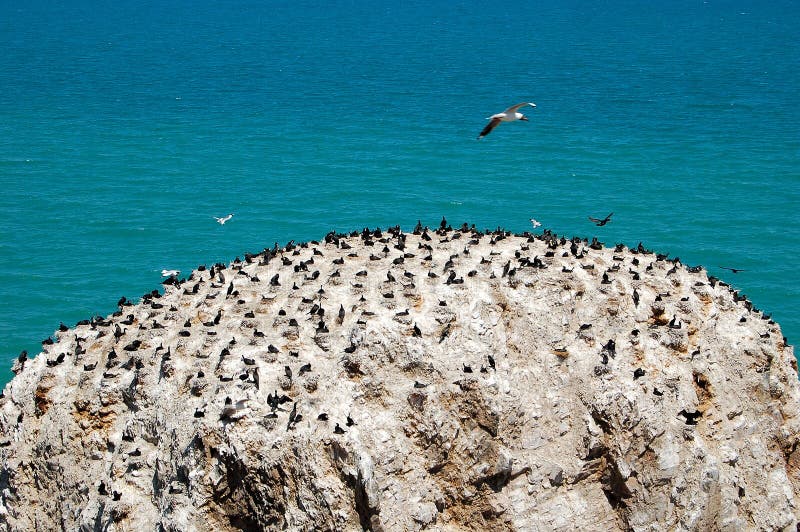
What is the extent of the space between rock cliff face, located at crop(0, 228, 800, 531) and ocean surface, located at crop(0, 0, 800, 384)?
35.9m

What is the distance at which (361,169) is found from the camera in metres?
141

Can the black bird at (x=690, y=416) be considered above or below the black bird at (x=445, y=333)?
below

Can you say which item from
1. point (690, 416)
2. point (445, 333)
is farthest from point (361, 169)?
point (690, 416)

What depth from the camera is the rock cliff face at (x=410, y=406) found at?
48125mm

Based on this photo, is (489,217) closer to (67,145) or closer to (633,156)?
(633,156)

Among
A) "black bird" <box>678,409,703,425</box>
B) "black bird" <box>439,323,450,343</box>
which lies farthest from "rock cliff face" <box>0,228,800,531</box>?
"black bird" <box>439,323,450,343</box>

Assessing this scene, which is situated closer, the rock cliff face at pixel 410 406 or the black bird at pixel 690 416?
the rock cliff face at pixel 410 406

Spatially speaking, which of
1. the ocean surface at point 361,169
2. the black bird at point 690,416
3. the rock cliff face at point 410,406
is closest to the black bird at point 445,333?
the rock cliff face at point 410,406

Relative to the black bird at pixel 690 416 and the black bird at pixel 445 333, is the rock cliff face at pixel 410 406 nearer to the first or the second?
the black bird at pixel 690 416

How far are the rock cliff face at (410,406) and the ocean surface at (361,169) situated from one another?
35.9m

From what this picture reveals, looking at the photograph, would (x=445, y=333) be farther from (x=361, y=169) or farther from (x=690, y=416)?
(x=361, y=169)

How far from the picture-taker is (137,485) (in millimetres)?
50125

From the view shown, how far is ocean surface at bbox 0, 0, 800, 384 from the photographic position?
11158 centimetres

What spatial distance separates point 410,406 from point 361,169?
306ft
